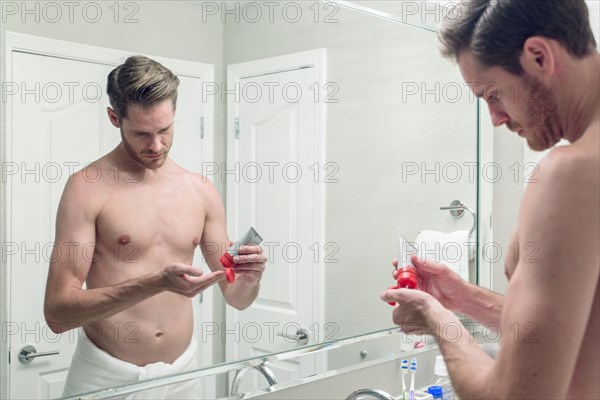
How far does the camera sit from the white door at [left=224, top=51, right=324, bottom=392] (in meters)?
1.34

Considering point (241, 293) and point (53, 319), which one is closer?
point (53, 319)

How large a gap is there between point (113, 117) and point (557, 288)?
0.78 m

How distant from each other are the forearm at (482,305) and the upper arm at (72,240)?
0.77m

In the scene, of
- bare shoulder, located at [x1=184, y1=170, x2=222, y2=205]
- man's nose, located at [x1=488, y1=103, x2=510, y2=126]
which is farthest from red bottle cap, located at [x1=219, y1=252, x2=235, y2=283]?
man's nose, located at [x1=488, y1=103, x2=510, y2=126]

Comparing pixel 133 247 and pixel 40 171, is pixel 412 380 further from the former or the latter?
pixel 40 171

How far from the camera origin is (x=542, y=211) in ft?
2.76

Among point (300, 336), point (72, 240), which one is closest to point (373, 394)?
point (300, 336)

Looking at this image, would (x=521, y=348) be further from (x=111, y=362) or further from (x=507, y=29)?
(x=111, y=362)

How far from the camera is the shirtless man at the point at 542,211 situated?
32.2 inches

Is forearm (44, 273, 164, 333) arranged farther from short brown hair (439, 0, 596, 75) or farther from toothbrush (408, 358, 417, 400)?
toothbrush (408, 358, 417, 400)

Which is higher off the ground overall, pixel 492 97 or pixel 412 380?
pixel 492 97

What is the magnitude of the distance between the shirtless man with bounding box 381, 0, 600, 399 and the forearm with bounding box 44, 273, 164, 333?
0.45 meters

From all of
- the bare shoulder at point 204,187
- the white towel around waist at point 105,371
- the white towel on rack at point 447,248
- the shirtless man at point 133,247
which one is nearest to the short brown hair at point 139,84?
the shirtless man at point 133,247

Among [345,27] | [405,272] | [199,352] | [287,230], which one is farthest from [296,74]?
[199,352]
